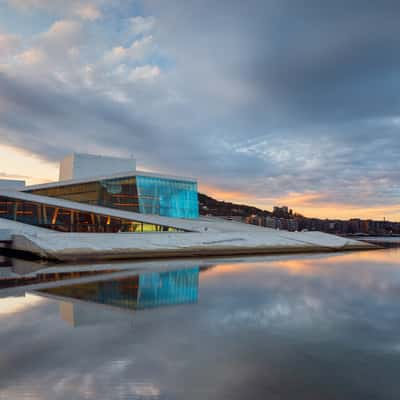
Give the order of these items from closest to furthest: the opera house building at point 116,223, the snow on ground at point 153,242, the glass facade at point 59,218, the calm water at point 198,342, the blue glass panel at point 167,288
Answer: the calm water at point 198,342, the blue glass panel at point 167,288, the snow on ground at point 153,242, the opera house building at point 116,223, the glass facade at point 59,218

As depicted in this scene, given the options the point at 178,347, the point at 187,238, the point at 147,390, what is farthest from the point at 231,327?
the point at 187,238

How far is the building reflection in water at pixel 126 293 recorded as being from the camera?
908cm

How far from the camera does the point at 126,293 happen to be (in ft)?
36.1

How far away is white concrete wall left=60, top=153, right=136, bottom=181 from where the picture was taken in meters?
34.7

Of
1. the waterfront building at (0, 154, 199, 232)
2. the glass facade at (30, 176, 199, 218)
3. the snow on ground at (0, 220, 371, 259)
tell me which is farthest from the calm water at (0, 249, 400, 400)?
the glass facade at (30, 176, 199, 218)

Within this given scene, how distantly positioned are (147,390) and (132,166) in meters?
A: 33.4

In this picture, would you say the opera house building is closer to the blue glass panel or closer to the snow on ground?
the snow on ground

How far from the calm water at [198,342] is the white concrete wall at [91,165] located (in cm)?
2446

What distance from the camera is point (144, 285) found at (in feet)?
41.0

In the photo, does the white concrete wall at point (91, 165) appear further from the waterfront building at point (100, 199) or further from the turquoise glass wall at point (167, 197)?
the turquoise glass wall at point (167, 197)

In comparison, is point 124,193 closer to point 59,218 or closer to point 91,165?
point 59,218

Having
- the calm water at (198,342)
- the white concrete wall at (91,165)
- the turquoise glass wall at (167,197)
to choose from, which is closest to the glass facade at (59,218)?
the turquoise glass wall at (167,197)

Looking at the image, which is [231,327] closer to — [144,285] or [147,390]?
[147,390]

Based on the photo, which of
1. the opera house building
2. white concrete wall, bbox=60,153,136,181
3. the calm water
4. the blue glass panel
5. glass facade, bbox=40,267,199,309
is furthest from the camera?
white concrete wall, bbox=60,153,136,181
